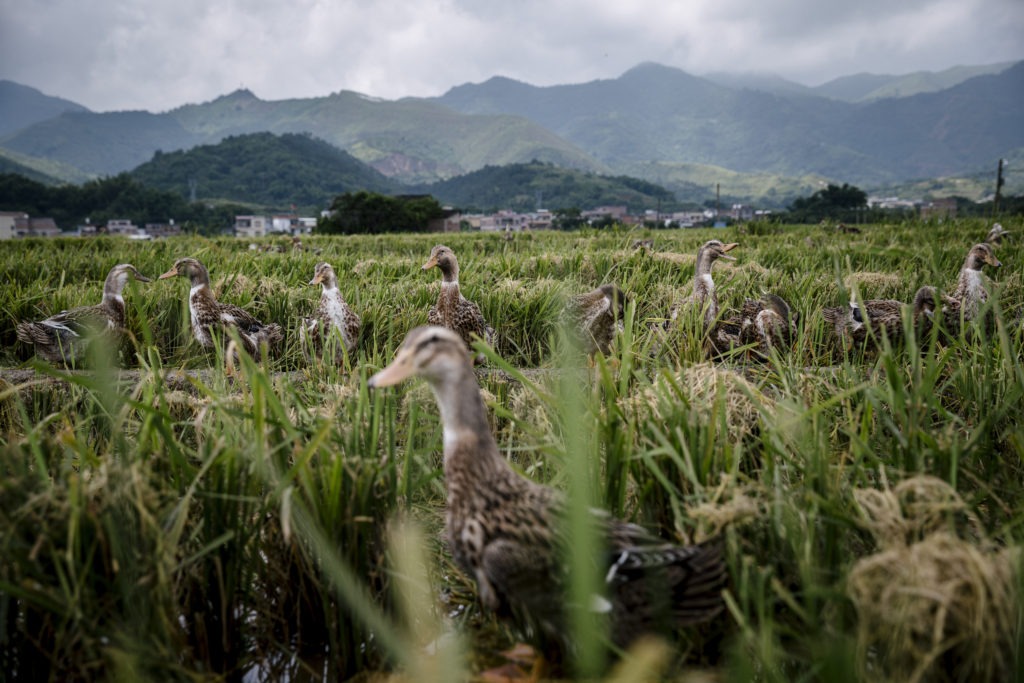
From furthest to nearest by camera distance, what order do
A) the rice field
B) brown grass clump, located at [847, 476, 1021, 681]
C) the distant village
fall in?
the distant village
the rice field
brown grass clump, located at [847, 476, 1021, 681]

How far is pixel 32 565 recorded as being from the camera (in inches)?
70.5

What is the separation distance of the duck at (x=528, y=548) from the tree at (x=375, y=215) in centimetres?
3896

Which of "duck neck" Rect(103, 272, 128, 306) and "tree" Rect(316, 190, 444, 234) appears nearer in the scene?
"duck neck" Rect(103, 272, 128, 306)

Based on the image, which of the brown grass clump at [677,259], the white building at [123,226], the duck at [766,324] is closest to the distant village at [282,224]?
the white building at [123,226]

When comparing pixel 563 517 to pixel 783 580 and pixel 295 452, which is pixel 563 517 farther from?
pixel 295 452

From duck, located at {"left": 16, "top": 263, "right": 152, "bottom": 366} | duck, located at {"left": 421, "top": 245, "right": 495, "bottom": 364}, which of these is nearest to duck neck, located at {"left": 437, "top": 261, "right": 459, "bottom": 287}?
duck, located at {"left": 421, "top": 245, "right": 495, "bottom": 364}

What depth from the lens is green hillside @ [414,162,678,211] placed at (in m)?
151

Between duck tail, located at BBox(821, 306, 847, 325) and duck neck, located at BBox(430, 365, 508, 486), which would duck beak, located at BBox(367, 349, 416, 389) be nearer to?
duck neck, located at BBox(430, 365, 508, 486)

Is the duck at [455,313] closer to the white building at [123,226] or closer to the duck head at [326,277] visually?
the duck head at [326,277]

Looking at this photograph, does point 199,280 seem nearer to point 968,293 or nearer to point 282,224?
point 968,293

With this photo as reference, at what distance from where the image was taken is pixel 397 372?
1.98 metres

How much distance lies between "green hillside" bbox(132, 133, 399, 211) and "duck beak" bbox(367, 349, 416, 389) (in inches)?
5931

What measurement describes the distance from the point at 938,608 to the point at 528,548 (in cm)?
106

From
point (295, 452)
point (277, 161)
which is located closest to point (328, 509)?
point (295, 452)
